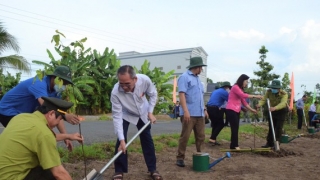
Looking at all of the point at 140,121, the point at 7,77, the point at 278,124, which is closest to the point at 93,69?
the point at 7,77

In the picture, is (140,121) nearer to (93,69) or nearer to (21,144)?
(21,144)

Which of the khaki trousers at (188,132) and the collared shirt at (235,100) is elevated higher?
the collared shirt at (235,100)

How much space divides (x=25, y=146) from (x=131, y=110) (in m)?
Result: 1.99

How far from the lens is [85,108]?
1820cm

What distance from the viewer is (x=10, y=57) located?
50.0 feet

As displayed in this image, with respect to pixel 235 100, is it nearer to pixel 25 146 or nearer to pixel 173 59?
pixel 25 146

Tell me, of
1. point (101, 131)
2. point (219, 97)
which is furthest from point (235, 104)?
point (101, 131)

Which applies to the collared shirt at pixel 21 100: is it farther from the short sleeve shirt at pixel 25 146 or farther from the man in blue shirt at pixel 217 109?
the man in blue shirt at pixel 217 109

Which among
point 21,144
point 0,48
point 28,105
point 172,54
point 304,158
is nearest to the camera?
point 21,144

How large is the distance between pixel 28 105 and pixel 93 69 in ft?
45.2

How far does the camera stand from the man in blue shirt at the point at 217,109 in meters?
7.60

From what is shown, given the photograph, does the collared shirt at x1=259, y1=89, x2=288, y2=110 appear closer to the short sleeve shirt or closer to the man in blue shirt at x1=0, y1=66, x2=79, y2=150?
the man in blue shirt at x1=0, y1=66, x2=79, y2=150

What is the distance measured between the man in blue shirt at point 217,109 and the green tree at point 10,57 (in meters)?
11.1

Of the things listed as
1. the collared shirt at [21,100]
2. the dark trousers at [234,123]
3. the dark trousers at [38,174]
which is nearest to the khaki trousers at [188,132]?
the dark trousers at [234,123]
